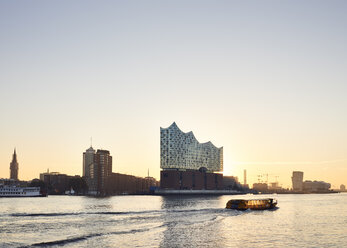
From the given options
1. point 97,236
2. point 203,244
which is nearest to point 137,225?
point 97,236

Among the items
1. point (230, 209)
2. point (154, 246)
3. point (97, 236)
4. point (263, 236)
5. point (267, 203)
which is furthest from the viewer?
point (267, 203)

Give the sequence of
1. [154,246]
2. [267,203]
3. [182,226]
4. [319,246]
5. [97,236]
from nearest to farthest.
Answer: [154,246] < [319,246] < [97,236] < [182,226] < [267,203]

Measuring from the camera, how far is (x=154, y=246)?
155ft

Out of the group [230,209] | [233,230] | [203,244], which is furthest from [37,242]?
[230,209]

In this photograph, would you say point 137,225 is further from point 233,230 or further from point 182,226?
point 233,230

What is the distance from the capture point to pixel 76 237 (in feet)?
172

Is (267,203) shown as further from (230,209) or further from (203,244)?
(203,244)

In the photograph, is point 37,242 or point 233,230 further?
point 233,230

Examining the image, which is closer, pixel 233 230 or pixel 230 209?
pixel 233 230

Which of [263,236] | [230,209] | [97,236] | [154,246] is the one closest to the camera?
[154,246]

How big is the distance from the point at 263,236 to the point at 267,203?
62788mm

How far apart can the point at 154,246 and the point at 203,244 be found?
6.05 meters

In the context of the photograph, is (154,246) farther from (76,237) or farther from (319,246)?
(319,246)

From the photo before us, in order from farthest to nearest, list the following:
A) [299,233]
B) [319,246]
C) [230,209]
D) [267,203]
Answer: [267,203]
[230,209]
[299,233]
[319,246]
